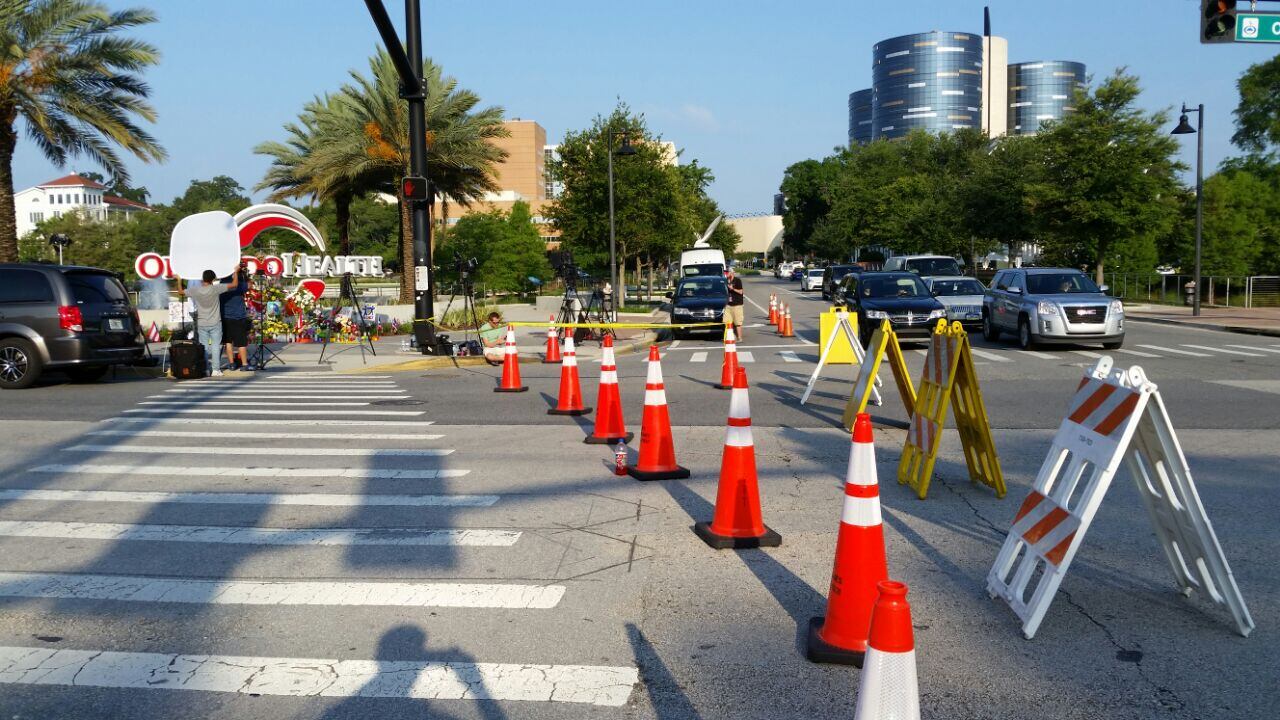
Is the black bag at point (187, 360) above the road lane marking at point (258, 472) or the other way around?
above

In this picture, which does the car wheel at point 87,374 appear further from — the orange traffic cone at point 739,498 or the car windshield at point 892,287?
the car windshield at point 892,287

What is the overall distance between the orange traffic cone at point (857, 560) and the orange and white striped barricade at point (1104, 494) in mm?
819

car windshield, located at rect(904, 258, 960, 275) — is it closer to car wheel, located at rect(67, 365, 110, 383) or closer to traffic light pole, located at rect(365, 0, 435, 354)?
traffic light pole, located at rect(365, 0, 435, 354)

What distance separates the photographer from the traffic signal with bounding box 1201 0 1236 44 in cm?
1886

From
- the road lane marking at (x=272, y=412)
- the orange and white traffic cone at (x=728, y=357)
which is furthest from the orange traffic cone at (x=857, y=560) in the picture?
the road lane marking at (x=272, y=412)

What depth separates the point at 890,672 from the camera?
9.14ft

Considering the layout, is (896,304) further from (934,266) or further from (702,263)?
(702,263)

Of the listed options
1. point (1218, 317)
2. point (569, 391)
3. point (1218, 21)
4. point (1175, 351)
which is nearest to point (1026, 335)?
point (1175, 351)

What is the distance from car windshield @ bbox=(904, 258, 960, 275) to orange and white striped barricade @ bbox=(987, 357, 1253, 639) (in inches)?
1182

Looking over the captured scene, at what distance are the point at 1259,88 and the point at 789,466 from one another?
262 feet

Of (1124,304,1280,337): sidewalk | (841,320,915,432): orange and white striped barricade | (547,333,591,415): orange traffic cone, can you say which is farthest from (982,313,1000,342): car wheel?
(547,333,591,415): orange traffic cone

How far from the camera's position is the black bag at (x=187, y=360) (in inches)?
659

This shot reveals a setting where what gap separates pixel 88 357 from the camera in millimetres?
15516

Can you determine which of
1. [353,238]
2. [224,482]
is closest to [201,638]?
[224,482]
